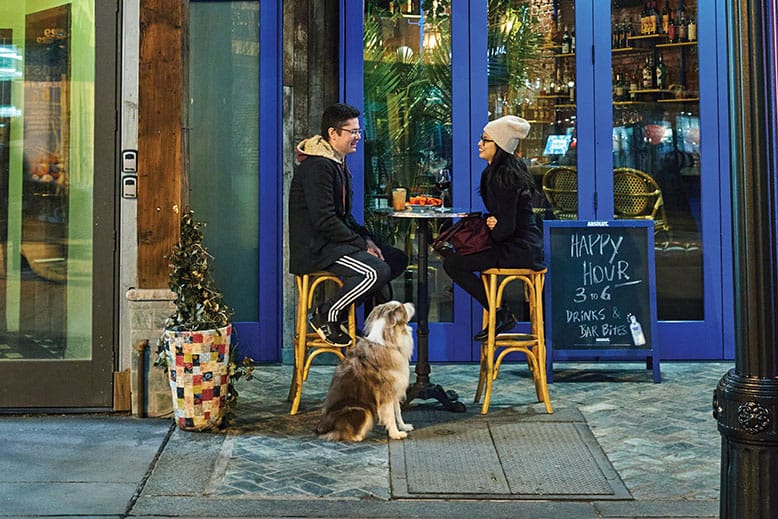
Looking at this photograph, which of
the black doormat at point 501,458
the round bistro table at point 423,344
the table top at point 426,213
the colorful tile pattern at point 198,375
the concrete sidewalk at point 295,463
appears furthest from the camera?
the round bistro table at point 423,344

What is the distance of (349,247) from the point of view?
6297 millimetres

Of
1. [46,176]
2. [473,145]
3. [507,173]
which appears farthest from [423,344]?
[46,176]

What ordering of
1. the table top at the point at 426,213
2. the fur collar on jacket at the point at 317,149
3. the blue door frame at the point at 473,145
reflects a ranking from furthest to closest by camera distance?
the blue door frame at the point at 473,145, the fur collar on jacket at the point at 317,149, the table top at the point at 426,213

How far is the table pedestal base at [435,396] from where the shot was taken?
6453 mm

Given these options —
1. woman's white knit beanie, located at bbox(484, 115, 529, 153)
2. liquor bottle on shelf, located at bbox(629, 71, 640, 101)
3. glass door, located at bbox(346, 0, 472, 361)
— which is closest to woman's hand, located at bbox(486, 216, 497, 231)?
woman's white knit beanie, located at bbox(484, 115, 529, 153)

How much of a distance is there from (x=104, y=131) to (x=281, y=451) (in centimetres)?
222

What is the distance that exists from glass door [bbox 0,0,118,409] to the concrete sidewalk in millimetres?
563

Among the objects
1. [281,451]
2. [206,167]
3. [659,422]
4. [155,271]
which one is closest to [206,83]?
[206,167]

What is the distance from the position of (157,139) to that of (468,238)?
6.37ft

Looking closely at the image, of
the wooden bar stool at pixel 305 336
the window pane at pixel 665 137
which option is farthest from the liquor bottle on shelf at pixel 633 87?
the wooden bar stool at pixel 305 336

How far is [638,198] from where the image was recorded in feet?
26.2

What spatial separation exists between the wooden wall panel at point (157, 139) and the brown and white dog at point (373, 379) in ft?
4.29

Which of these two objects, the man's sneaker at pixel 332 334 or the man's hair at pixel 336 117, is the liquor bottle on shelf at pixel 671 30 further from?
the man's sneaker at pixel 332 334

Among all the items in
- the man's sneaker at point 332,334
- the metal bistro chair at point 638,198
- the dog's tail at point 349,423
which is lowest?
the dog's tail at point 349,423
